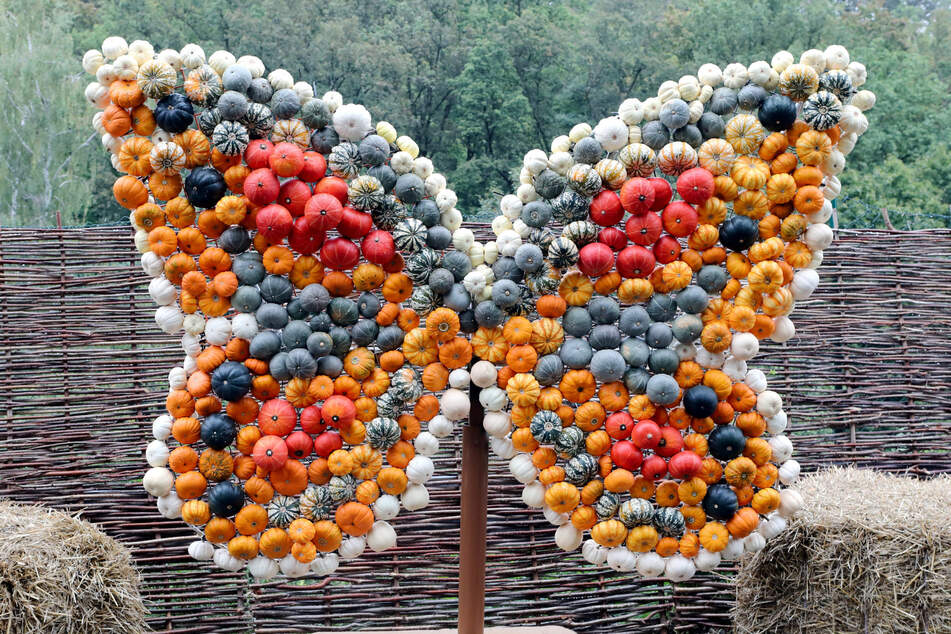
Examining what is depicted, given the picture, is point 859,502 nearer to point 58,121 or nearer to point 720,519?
point 720,519

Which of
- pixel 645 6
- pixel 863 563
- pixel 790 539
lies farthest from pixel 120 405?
pixel 645 6

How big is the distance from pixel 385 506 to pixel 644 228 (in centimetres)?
102

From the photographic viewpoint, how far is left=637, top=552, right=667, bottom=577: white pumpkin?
2.22 meters

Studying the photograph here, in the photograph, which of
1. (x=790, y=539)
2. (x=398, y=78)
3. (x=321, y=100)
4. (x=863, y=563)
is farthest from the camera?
(x=398, y=78)

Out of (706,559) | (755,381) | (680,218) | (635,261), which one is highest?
(680,218)

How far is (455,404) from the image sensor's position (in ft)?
7.18

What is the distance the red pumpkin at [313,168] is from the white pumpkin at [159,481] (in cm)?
87

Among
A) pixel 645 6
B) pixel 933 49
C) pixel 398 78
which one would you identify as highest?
pixel 645 6

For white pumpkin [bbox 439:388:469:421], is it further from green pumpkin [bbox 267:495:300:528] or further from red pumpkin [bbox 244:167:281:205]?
red pumpkin [bbox 244:167:281:205]

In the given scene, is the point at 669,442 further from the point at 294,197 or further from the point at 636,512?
the point at 294,197

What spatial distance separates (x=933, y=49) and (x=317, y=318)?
89.6 ft

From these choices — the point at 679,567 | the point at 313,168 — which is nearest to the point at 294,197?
the point at 313,168

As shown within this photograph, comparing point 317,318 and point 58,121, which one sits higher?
→ point 58,121

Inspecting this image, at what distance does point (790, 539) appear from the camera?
273 cm
